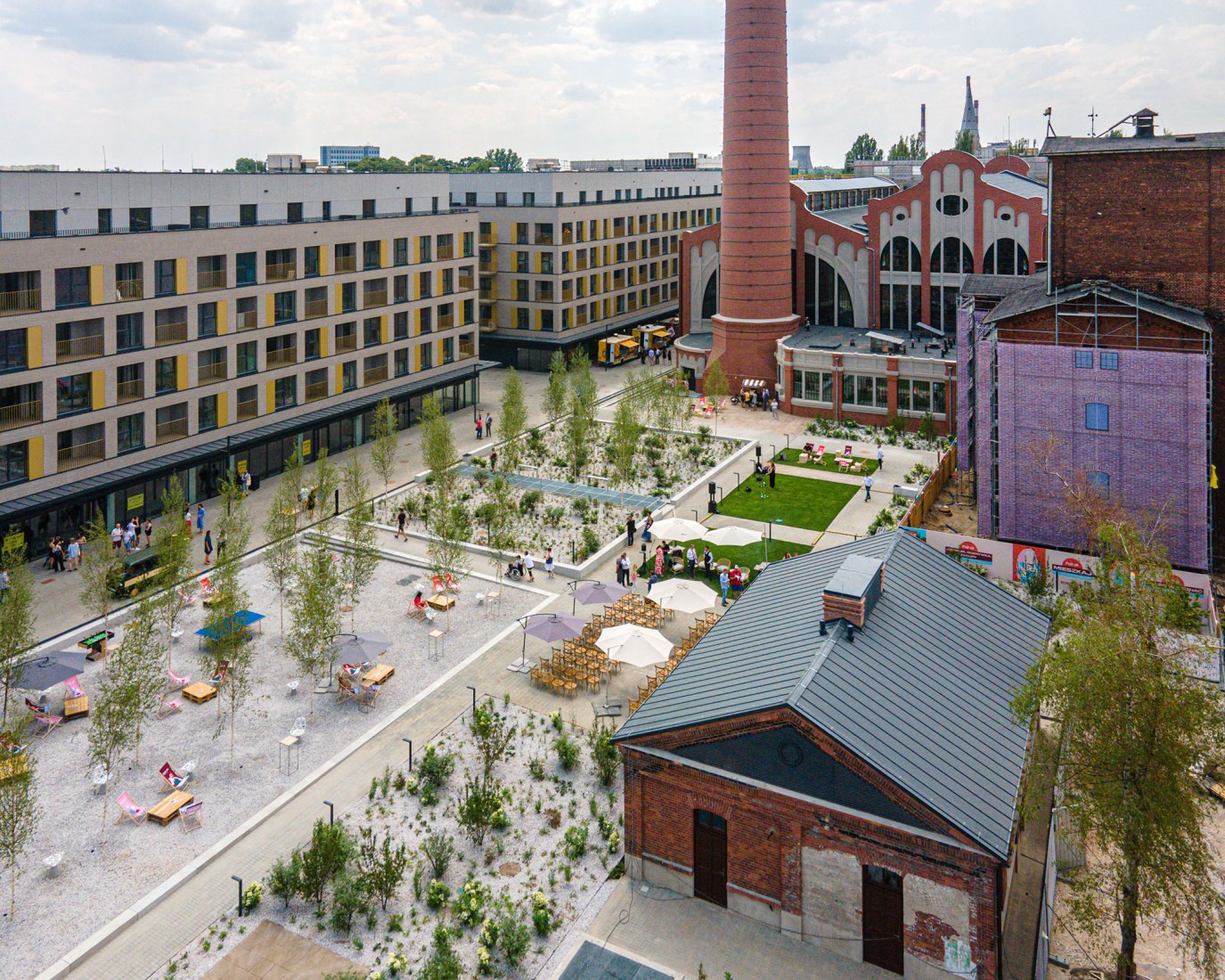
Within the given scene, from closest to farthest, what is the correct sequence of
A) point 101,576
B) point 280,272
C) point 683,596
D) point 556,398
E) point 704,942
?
point 704,942
point 101,576
point 683,596
point 280,272
point 556,398

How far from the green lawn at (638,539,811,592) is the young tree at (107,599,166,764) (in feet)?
58.8

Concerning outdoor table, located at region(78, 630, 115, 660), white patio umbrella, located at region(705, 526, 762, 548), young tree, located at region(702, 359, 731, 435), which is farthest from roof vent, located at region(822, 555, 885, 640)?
young tree, located at region(702, 359, 731, 435)

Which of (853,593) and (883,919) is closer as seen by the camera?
(883,919)

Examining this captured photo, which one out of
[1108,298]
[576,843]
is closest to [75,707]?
[576,843]

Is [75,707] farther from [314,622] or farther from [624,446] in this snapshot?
[624,446]

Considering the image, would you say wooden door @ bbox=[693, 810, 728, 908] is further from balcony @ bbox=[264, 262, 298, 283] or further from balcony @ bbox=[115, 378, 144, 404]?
balcony @ bbox=[264, 262, 298, 283]

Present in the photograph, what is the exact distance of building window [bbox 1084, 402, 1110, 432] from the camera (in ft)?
117

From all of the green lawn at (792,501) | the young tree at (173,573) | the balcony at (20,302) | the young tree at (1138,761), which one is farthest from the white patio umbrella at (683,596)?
the balcony at (20,302)

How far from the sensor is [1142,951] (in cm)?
1780

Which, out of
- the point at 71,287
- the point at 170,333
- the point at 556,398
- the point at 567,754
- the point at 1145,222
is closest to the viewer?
the point at 567,754

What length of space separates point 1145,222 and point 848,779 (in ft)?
98.2

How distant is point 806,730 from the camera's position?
55.7ft

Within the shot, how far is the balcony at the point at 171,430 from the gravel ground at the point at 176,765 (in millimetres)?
11976

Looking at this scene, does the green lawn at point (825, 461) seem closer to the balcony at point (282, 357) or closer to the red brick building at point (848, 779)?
the balcony at point (282, 357)
